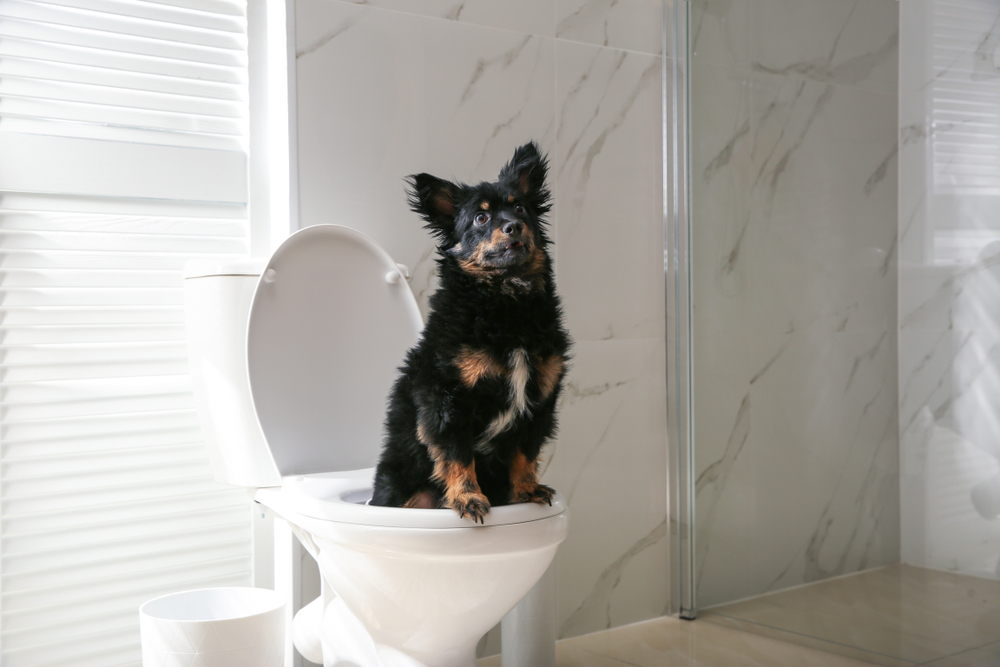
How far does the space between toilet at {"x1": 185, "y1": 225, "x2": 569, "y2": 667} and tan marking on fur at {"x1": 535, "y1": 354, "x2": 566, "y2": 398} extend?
0.64 ft

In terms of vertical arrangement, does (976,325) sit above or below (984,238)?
below

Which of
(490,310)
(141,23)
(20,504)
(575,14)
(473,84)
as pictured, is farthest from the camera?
(575,14)

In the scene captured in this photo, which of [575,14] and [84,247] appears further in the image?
[575,14]

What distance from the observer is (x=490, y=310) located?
1.31m

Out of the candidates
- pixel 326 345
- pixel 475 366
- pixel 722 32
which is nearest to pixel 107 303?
pixel 326 345

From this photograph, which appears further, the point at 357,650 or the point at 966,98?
the point at 966,98

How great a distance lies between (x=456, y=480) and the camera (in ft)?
4.16

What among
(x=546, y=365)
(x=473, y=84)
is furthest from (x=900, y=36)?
(x=546, y=365)

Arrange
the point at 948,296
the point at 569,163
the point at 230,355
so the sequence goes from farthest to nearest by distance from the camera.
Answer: the point at 569,163 → the point at 948,296 → the point at 230,355

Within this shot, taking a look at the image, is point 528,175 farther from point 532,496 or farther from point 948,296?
point 948,296

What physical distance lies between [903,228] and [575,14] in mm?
1040

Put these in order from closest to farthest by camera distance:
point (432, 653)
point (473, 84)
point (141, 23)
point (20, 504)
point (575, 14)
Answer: point (432, 653) → point (20, 504) → point (141, 23) → point (473, 84) → point (575, 14)

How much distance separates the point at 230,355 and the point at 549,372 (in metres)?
0.74

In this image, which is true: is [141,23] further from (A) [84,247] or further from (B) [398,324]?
(B) [398,324]
